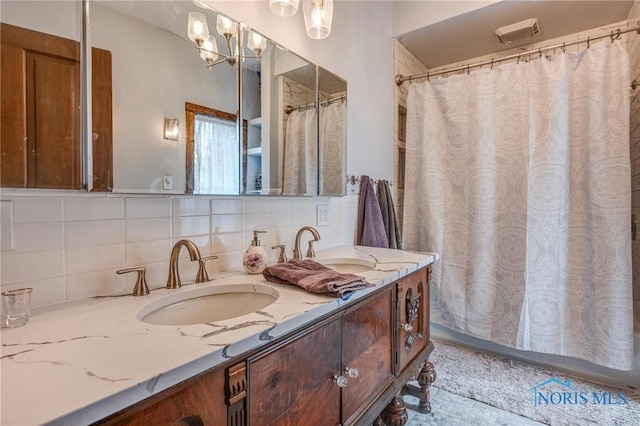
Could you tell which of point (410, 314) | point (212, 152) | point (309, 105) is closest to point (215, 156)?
point (212, 152)

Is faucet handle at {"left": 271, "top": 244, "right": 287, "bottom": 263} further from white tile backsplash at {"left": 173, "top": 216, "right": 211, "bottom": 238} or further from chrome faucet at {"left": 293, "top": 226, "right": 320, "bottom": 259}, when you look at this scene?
white tile backsplash at {"left": 173, "top": 216, "right": 211, "bottom": 238}

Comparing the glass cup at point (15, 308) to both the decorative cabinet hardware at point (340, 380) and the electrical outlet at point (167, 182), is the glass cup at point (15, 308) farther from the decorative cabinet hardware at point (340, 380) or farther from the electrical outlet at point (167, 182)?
the decorative cabinet hardware at point (340, 380)

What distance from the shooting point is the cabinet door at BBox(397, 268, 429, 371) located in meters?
1.28

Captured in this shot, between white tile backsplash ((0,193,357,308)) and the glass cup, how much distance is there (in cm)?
8

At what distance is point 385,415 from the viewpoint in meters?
1.40

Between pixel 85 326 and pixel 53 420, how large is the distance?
35 cm

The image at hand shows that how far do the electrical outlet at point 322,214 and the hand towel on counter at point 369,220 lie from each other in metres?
0.30

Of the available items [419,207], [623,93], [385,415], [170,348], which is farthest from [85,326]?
[623,93]

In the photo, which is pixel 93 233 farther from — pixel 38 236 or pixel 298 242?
pixel 298 242

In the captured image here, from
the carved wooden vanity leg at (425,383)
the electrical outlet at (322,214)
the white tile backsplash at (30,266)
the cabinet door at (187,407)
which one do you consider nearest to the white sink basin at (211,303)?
the white tile backsplash at (30,266)

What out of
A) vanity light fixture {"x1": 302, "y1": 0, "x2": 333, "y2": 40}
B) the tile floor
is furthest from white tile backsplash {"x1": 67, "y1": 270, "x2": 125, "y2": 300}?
the tile floor

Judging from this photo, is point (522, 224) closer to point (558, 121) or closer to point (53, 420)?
point (558, 121)

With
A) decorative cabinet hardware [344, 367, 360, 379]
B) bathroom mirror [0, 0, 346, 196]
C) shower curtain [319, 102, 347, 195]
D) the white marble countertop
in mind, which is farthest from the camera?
shower curtain [319, 102, 347, 195]

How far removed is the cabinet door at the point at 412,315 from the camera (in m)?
1.28
